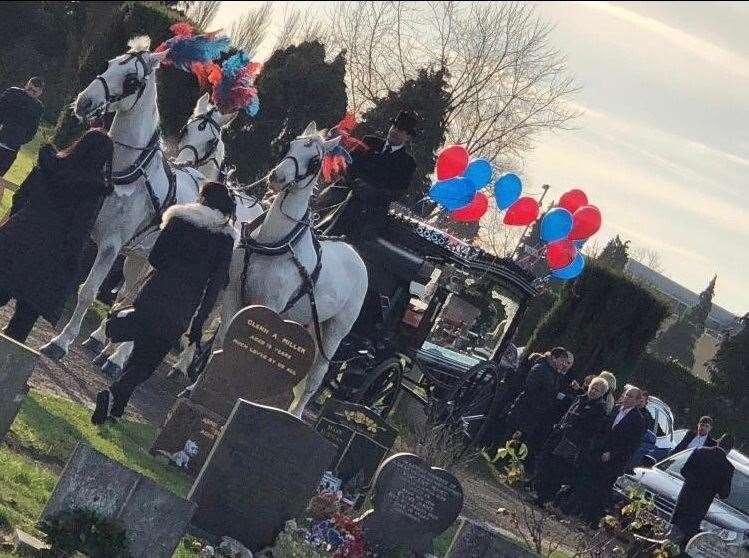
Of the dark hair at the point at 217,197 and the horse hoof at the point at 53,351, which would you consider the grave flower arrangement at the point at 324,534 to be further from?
the horse hoof at the point at 53,351

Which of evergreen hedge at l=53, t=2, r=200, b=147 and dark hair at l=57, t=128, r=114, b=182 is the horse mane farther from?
evergreen hedge at l=53, t=2, r=200, b=147

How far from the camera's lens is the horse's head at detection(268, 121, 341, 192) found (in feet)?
44.0

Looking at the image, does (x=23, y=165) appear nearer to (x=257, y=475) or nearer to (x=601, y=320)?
(x=601, y=320)

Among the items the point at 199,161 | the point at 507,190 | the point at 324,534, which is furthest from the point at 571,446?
the point at 324,534

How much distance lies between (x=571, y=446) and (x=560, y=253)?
10.5 feet

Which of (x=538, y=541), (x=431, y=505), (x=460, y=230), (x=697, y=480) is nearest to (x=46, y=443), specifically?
(x=431, y=505)

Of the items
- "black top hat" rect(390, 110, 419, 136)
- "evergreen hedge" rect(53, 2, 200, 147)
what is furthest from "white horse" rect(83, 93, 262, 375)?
"evergreen hedge" rect(53, 2, 200, 147)

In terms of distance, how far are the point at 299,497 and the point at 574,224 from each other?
472 inches

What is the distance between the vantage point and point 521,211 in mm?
21609

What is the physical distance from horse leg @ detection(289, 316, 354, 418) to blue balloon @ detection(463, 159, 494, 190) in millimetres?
4931

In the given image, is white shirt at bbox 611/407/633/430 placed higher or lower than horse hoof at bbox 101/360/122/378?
higher

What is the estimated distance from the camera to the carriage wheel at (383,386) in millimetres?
17938

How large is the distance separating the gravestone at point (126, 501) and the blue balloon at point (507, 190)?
1289 centimetres

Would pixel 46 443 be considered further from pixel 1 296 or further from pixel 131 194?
pixel 131 194
